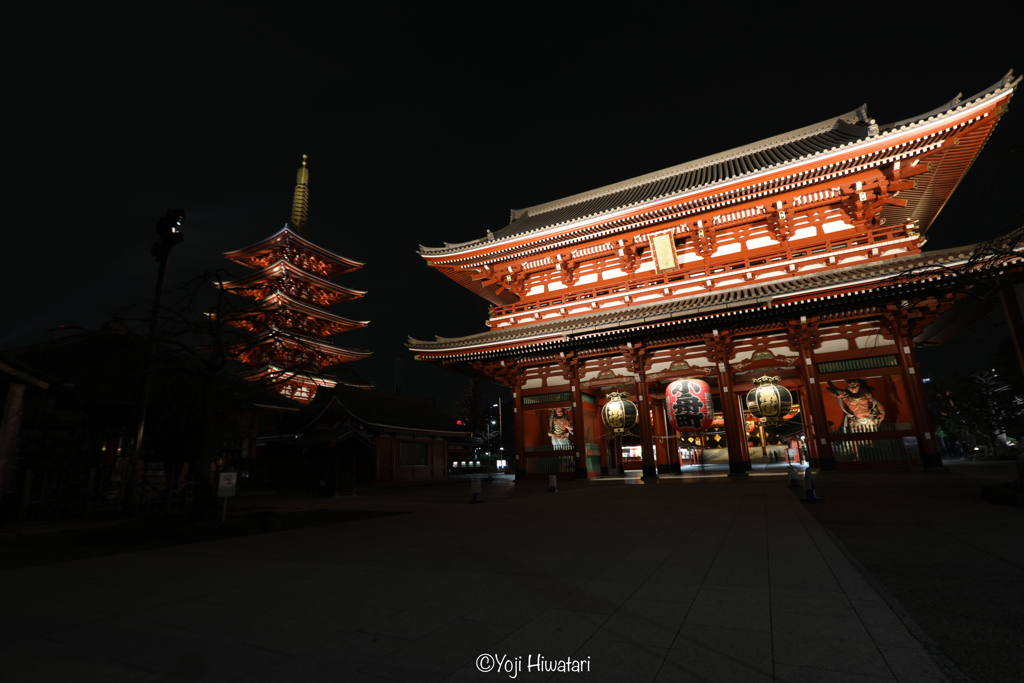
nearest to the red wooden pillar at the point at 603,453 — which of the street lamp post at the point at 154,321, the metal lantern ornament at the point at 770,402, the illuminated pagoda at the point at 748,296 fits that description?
the illuminated pagoda at the point at 748,296

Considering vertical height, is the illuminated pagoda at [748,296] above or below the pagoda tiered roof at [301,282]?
below

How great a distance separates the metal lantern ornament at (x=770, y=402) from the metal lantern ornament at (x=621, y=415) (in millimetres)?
4069

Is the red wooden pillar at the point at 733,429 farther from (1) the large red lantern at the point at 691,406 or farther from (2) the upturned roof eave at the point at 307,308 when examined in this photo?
(2) the upturned roof eave at the point at 307,308

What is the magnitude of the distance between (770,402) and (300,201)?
138 ft

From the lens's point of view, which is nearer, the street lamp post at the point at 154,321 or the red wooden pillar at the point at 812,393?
the street lamp post at the point at 154,321

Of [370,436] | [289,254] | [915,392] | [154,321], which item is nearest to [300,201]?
[289,254]

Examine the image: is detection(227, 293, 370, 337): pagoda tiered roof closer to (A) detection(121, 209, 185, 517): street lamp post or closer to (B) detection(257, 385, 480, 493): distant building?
(B) detection(257, 385, 480, 493): distant building

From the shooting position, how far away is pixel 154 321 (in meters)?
10.6

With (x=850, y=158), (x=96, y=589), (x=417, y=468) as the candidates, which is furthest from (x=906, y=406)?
(x=417, y=468)

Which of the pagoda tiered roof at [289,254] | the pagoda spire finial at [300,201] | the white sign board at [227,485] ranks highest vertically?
the pagoda spire finial at [300,201]

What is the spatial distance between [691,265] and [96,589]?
19.8 m

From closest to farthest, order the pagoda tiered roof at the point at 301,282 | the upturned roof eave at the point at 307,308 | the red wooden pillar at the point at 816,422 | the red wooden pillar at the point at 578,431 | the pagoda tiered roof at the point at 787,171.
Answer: the pagoda tiered roof at the point at 787,171, the red wooden pillar at the point at 816,422, the red wooden pillar at the point at 578,431, the upturned roof eave at the point at 307,308, the pagoda tiered roof at the point at 301,282

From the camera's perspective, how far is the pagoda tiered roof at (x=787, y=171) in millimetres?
14750

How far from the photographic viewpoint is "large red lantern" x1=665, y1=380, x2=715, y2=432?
52.5 feet
